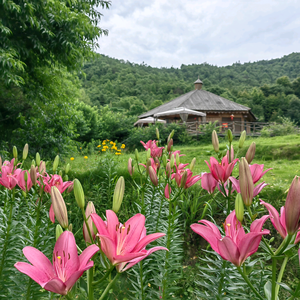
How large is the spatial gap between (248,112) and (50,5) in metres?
16.9

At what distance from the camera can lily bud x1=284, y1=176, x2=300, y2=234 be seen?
47 cm

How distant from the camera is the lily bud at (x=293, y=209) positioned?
47cm

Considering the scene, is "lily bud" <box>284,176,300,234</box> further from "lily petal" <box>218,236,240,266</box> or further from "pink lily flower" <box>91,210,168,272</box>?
"pink lily flower" <box>91,210,168,272</box>

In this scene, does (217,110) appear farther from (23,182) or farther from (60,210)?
(60,210)

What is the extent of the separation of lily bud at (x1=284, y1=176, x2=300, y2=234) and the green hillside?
2121 centimetres

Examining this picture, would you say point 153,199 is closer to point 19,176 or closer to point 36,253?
point 19,176

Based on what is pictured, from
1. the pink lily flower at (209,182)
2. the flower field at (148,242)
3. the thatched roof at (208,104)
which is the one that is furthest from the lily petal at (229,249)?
the thatched roof at (208,104)

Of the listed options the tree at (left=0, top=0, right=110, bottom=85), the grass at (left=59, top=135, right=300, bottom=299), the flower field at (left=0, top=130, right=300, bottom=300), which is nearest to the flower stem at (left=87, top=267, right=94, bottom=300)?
the flower field at (left=0, top=130, right=300, bottom=300)

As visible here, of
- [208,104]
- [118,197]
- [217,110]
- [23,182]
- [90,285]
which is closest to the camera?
[90,285]

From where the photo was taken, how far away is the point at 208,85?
36.0 metres

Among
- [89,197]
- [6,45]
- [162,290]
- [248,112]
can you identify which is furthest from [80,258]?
[248,112]

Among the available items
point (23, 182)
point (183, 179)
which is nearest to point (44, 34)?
point (23, 182)

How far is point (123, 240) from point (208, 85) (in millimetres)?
38171

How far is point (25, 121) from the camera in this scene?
510 centimetres
